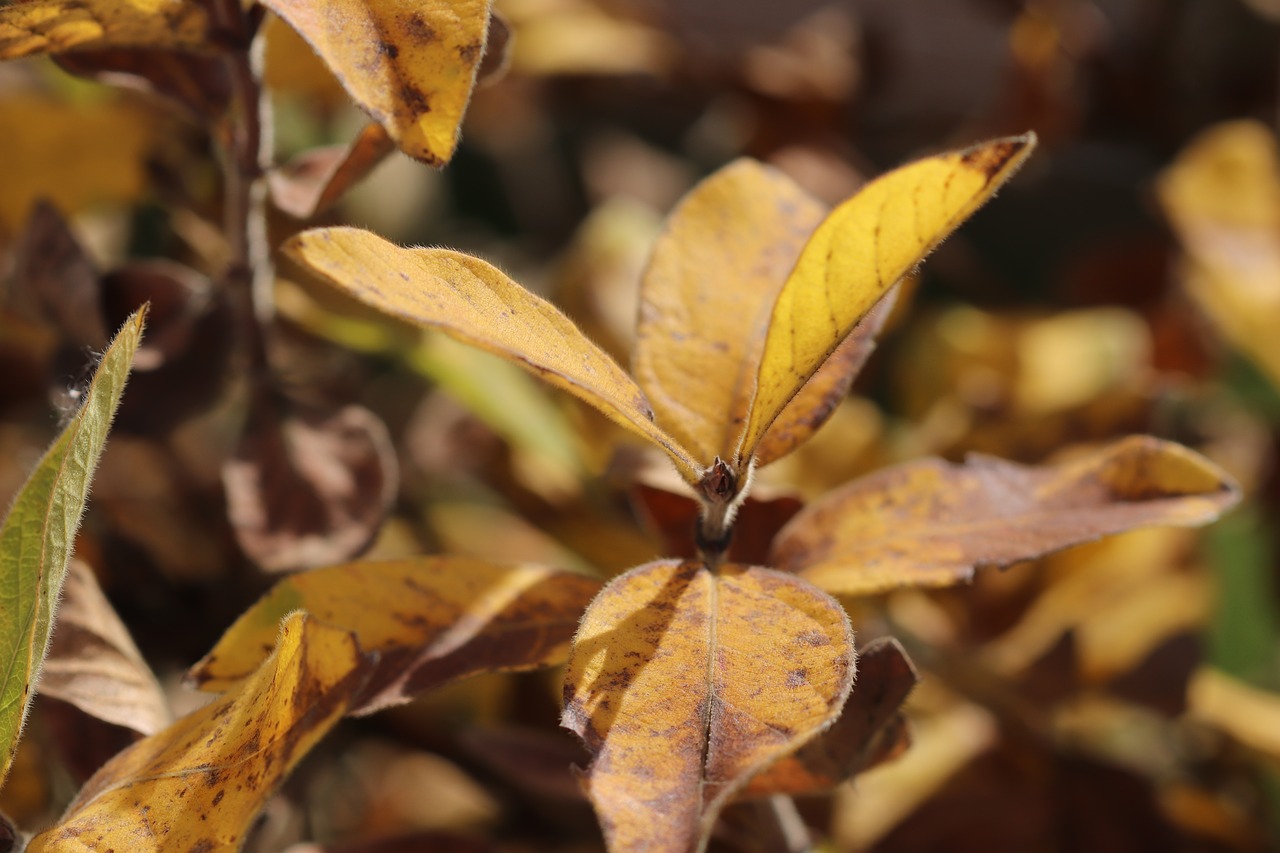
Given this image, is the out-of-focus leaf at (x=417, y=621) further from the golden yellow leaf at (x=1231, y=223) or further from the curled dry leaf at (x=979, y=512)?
the golden yellow leaf at (x=1231, y=223)

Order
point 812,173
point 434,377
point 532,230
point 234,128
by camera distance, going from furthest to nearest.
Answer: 1. point 532,230
2. point 812,173
3. point 434,377
4. point 234,128

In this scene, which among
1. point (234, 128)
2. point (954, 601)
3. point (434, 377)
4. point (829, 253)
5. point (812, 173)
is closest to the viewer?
point (829, 253)

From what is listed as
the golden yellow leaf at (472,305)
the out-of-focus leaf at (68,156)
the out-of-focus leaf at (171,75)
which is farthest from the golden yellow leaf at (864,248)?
the out-of-focus leaf at (68,156)

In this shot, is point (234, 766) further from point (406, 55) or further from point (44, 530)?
point (406, 55)

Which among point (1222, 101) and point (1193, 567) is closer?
point (1193, 567)

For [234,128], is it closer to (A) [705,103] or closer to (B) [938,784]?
(B) [938,784]

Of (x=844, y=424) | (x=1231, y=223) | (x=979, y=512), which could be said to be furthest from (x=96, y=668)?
(x=1231, y=223)

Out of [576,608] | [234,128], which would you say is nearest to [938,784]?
[576,608]
